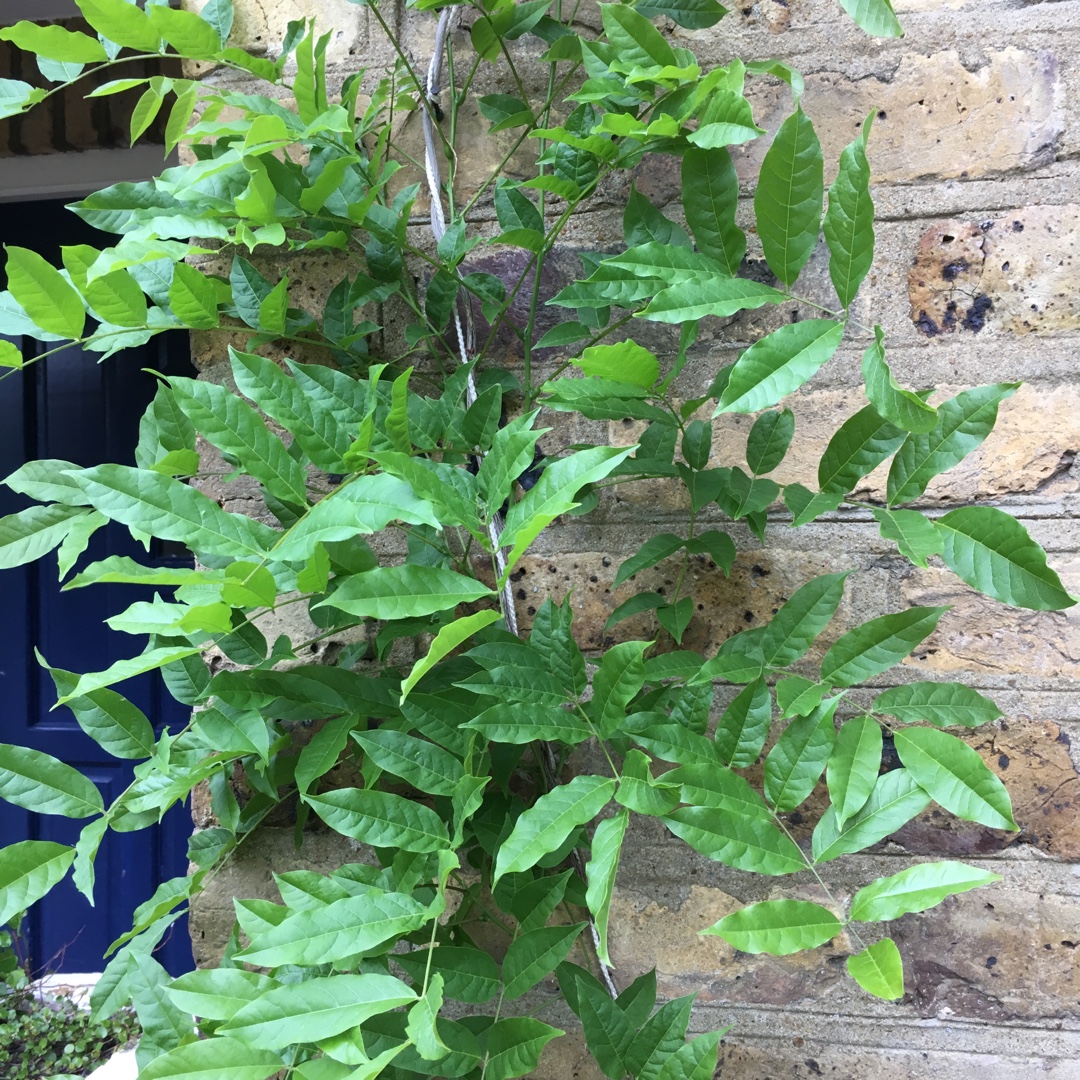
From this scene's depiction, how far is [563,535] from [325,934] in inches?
16.7

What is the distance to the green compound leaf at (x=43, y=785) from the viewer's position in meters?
0.60

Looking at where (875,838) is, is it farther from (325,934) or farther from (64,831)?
(64,831)

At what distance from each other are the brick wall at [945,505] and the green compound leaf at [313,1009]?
359mm

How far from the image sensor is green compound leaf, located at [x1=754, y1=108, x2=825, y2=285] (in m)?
0.50

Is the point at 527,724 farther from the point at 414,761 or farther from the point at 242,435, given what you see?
the point at 242,435

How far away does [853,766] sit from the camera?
560mm

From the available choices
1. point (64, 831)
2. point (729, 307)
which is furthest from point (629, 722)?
point (64, 831)

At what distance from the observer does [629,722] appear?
23.3 inches

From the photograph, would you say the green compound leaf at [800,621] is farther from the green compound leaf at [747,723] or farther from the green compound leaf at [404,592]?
the green compound leaf at [404,592]

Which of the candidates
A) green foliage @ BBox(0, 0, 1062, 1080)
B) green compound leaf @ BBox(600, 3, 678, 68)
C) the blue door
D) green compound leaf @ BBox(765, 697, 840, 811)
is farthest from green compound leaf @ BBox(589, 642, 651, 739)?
the blue door

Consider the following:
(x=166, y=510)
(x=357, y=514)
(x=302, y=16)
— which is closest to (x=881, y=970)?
(x=357, y=514)

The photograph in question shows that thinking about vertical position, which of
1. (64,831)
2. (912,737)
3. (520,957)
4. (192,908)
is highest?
(912,737)

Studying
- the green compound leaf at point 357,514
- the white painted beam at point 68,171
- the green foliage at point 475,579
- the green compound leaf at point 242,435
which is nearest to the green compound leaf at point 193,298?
the green foliage at point 475,579

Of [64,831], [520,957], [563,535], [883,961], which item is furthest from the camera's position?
[64,831]
